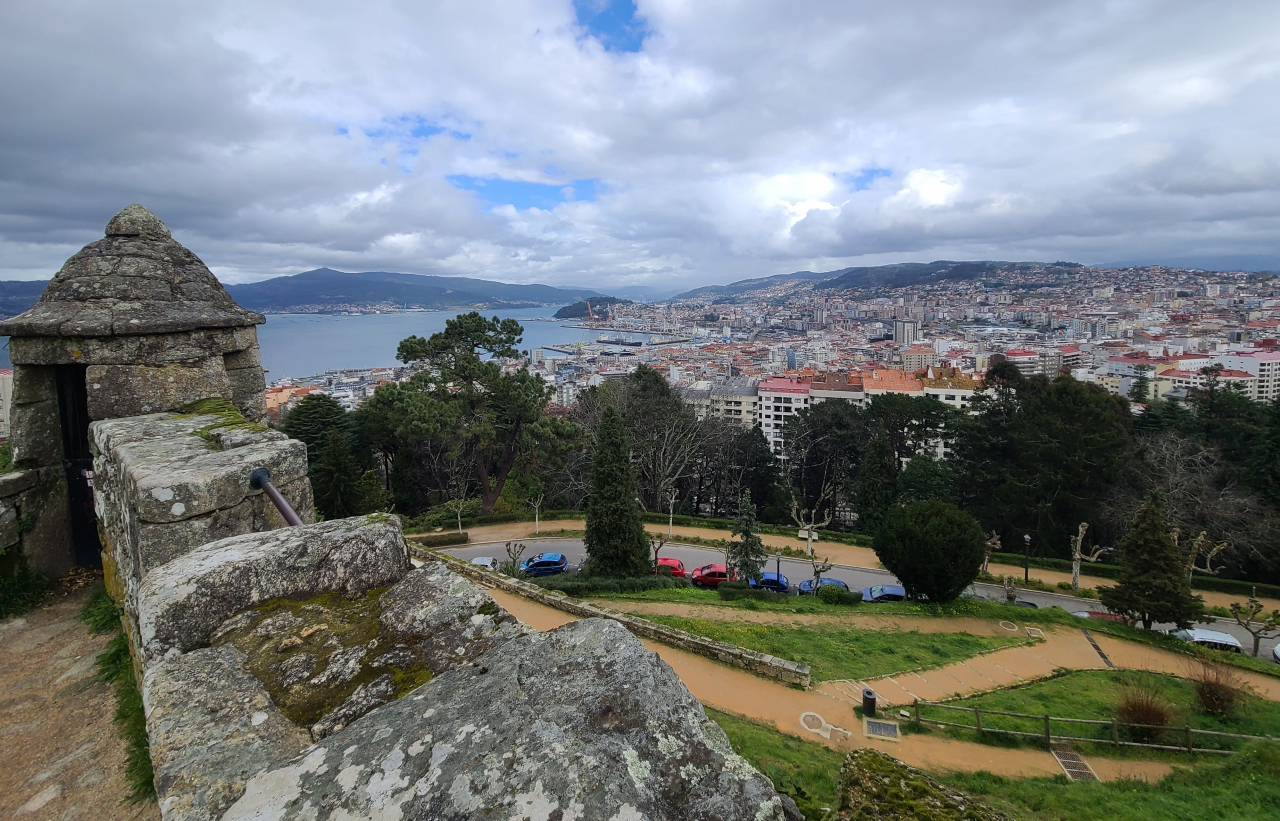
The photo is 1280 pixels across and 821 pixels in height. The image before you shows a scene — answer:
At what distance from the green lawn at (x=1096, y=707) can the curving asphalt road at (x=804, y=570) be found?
5.68 metres

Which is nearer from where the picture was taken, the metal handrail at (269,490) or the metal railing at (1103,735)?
the metal handrail at (269,490)

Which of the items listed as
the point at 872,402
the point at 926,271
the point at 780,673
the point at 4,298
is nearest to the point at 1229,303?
the point at 926,271

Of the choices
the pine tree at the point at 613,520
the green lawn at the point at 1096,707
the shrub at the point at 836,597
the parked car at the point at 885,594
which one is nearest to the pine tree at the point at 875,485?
the parked car at the point at 885,594

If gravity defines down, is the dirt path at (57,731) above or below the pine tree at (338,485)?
above

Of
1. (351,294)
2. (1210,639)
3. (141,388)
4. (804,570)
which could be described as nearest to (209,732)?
(141,388)

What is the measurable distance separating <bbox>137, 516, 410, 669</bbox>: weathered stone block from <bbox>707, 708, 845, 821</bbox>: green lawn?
3404 millimetres

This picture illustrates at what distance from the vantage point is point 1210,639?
38.1ft

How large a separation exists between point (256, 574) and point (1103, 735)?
867cm

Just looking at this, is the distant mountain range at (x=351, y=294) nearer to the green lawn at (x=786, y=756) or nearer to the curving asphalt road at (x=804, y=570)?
the curving asphalt road at (x=804, y=570)

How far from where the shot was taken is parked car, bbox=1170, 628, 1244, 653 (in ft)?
36.7

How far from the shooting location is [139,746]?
2.14 m

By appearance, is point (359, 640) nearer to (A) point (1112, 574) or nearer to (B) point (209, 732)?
(B) point (209, 732)

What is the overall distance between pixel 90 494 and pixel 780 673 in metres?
6.89

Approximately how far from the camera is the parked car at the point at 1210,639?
11.2 metres
